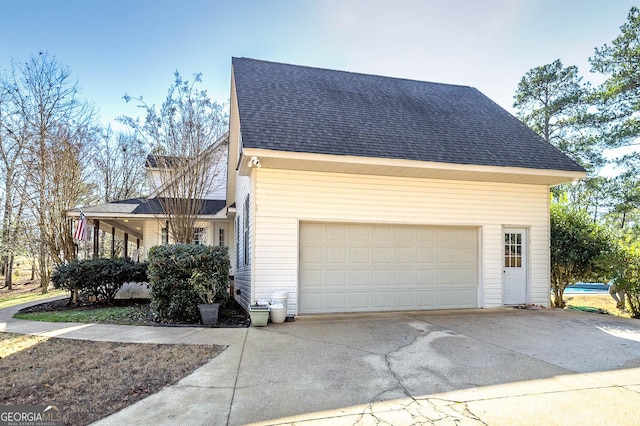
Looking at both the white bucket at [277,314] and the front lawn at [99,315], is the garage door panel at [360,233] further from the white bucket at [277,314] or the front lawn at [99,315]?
the front lawn at [99,315]

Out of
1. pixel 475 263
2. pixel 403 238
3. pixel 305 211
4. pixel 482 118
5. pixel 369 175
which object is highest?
pixel 482 118

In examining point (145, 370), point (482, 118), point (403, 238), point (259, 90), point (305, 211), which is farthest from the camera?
point (482, 118)

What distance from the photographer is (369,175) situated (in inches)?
347

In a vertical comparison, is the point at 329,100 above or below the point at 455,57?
below

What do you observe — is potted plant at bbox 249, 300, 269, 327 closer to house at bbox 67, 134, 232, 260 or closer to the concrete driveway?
the concrete driveway

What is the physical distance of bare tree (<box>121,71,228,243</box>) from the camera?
11289mm

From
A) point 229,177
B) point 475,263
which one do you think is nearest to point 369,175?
point 475,263

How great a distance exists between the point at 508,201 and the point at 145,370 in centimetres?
864

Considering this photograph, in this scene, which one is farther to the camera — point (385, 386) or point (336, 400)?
point (385, 386)

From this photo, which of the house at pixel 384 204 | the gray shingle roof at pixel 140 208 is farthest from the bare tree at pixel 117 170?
the house at pixel 384 204

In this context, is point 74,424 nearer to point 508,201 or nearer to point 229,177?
point 508,201

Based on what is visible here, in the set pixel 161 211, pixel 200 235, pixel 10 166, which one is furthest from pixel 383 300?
pixel 10 166

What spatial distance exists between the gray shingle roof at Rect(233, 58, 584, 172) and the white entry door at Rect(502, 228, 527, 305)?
1823 mm

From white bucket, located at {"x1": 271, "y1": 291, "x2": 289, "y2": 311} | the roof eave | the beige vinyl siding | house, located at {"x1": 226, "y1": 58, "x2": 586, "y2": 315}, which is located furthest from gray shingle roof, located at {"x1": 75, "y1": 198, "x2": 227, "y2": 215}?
white bucket, located at {"x1": 271, "y1": 291, "x2": 289, "y2": 311}
